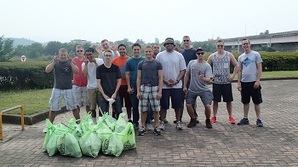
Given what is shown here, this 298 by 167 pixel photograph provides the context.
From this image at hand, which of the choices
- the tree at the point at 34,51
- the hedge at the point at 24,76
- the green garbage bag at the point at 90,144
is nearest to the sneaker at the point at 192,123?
the green garbage bag at the point at 90,144

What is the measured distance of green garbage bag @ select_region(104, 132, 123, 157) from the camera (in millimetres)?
5348

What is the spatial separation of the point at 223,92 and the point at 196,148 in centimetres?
197

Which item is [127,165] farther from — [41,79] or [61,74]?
[41,79]

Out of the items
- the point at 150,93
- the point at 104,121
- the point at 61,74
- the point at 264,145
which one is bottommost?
the point at 264,145

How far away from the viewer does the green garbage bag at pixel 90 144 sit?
17.4ft

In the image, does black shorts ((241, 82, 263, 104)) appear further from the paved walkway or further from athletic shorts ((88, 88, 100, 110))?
athletic shorts ((88, 88, 100, 110))

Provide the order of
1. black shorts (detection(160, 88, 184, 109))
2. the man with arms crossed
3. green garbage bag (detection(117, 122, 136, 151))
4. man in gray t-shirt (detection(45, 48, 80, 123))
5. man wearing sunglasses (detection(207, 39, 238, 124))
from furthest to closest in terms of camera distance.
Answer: man wearing sunglasses (detection(207, 39, 238, 124)), black shorts (detection(160, 88, 184, 109)), man in gray t-shirt (detection(45, 48, 80, 123)), the man with arms crossed, green garbage bag (detection(117, 122, 136, 151))

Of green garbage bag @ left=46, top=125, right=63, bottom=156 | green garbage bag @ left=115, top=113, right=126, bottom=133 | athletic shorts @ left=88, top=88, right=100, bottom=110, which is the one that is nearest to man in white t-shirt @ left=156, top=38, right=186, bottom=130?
green garbage bag @ left=115, top=113, right=126, bottom=133

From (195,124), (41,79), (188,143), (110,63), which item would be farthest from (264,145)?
(41,79)

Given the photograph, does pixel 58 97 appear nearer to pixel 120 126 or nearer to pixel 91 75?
pixel 91 75

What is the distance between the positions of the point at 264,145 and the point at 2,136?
193 inches

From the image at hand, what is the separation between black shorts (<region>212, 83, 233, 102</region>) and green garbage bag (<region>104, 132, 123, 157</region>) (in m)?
2.80

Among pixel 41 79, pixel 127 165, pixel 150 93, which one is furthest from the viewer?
pixel 41 79

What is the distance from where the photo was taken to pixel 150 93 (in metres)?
6.47
